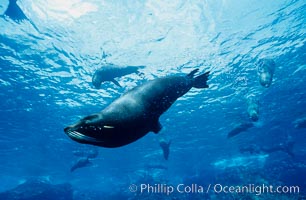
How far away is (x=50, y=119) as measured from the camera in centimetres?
2306

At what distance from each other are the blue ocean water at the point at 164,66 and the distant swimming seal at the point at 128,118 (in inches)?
354

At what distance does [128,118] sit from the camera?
7.50 feet

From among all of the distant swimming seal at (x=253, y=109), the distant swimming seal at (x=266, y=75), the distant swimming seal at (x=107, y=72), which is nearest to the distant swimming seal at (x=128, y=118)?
the distant swimming seal at (x=107, y=72)

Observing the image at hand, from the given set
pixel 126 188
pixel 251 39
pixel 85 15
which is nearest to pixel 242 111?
pixel 251 39

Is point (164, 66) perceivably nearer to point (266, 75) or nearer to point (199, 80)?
point (266, 75)

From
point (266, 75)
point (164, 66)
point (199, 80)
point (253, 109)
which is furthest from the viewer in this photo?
point (164, 66)

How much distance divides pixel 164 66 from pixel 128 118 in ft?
42.7

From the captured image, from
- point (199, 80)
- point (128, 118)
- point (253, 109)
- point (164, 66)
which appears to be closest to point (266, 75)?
point (253, 109)

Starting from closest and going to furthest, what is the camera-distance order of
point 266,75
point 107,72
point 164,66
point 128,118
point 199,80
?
point 128,118 → point 199,80 → point 107,72 → point 266,75 → point 164,66

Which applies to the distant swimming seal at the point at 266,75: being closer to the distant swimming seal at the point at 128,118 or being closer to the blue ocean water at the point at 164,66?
the blue ocean water at the point at 164,66

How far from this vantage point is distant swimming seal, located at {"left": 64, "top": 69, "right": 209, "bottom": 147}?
2008mm

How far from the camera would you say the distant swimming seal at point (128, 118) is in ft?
6.59

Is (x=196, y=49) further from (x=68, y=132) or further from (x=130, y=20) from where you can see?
(x=68, y=132)

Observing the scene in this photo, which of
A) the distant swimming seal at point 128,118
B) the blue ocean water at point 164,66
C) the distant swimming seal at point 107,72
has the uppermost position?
the blue ocean water at point 164,66
